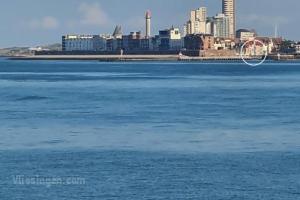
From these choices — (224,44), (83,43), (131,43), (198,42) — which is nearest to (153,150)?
(198,42)

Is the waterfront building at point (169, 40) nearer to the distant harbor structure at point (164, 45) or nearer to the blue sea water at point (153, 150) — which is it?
the distant harbor structure at point (164, 45)

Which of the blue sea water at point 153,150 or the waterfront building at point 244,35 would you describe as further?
the waterfront building at point 244,35

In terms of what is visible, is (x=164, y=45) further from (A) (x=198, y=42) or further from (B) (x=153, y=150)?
(B) (x=153, y=150)

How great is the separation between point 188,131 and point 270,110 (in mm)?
8259

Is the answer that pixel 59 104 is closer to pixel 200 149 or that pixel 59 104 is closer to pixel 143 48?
pixel 200 149

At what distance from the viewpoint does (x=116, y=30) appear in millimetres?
181000

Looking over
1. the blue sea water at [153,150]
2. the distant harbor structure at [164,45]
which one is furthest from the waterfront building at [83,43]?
the blue sea water at [153,150]

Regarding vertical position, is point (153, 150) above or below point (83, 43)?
above

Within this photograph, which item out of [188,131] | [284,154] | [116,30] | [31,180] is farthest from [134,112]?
[116,30]

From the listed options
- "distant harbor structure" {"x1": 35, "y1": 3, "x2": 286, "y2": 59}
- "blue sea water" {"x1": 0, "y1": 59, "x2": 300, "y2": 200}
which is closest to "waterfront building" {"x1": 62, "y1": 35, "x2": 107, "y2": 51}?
"distant harbor structure" {"x1": 35, "y1": 3, "x2": 286, "y2": 59}

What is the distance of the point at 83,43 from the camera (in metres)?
173

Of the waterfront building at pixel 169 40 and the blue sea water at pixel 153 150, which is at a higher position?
the blue sea water at pixel 153 150

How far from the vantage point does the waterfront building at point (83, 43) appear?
172000mm

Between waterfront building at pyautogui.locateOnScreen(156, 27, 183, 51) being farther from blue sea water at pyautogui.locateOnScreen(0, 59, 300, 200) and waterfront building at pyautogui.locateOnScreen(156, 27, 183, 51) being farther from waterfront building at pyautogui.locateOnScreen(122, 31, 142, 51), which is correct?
blue sea water at pyautogui.locateOnScreen(0, 59, 300, 200)
